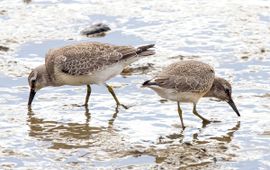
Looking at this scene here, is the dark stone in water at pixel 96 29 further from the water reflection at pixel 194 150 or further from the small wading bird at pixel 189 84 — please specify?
the water reflection at pixel 194 150

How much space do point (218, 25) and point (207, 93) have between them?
4.15 metres

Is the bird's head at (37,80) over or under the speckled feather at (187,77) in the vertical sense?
under

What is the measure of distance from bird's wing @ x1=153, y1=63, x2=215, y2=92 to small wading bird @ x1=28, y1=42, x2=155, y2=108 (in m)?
1.18

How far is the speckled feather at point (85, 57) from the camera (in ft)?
42.3

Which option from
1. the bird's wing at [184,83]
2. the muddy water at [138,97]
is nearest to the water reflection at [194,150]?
the muddy water at [138,97]

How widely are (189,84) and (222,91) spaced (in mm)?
871

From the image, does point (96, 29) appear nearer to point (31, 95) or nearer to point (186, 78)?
point (31, 95)

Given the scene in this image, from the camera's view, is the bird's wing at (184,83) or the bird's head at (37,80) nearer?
the bird's wing at (184,83)

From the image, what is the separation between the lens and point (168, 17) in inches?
669

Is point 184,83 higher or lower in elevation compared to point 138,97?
higher

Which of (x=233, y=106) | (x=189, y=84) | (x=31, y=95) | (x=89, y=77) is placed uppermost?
(x=189, y=84)

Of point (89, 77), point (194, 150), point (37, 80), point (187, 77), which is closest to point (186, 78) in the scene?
point (187, 77)

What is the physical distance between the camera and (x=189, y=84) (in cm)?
1182

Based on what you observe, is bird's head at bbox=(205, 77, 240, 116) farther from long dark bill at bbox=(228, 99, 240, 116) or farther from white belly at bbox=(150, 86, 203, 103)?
white belly at bbox=(150, 86, 203, 103)
